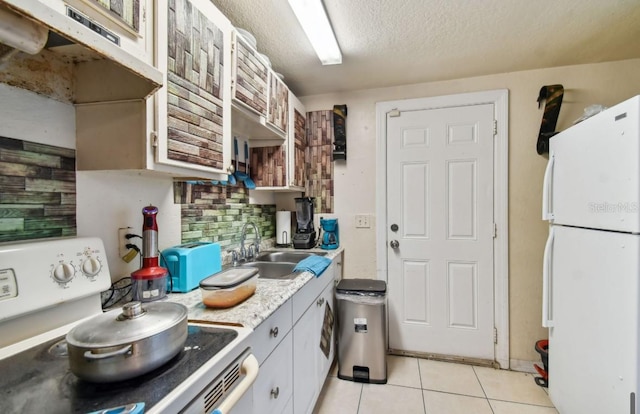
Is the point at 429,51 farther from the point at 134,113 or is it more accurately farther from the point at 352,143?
the point at 134,113

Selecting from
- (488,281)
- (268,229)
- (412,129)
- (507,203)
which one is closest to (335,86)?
(412,129)

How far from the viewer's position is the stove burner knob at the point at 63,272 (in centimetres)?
81

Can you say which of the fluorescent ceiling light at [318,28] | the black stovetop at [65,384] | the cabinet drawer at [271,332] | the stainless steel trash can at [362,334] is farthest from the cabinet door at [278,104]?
the black stovetop at [65,384]

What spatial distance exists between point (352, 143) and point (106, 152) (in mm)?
1915

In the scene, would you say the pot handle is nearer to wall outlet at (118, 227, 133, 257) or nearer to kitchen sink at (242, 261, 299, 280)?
wall outlet at (118, 227, 133, 257)

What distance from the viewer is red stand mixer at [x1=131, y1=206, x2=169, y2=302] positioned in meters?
1.02

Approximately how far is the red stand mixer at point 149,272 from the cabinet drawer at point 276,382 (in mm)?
490

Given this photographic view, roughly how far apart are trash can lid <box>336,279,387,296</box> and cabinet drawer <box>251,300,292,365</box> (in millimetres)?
819

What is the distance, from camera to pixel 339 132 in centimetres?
247

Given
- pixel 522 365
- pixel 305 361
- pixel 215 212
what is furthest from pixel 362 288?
pixel 522 365

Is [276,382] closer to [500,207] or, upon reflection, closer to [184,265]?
[184,265]

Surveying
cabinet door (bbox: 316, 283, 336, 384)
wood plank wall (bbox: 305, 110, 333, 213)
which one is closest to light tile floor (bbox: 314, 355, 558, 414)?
cabinet door (bbox: 316, 283, 336, 384)

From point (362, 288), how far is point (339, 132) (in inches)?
→ 52.2

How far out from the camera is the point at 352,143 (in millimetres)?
2523
